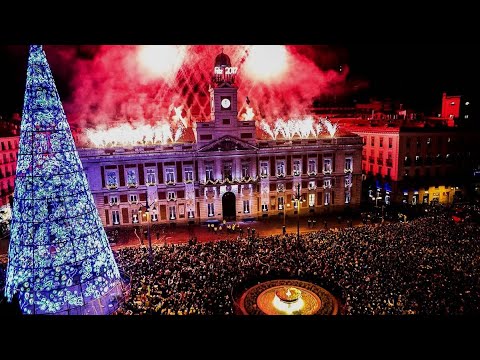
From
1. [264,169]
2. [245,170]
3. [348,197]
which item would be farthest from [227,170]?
[348,197]

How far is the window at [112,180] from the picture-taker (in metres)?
38.7

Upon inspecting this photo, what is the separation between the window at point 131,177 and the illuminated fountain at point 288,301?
932 inches

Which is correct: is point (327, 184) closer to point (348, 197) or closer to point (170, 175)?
point (348, 197)

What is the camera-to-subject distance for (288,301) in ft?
66.5

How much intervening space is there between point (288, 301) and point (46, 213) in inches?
519

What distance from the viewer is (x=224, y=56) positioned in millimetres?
42469

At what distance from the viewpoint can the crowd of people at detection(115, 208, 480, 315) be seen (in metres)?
→ 18.6

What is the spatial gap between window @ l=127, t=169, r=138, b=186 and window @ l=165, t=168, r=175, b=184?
3.38 m

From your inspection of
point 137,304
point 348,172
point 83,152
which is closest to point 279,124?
point 348,172

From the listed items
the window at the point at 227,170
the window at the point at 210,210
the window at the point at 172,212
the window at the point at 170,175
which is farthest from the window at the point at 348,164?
the window at the point at 172,212

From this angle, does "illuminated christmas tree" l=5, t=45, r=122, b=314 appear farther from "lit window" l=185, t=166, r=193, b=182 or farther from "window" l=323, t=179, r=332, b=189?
"window" l=323, t=179, r=332, b=189

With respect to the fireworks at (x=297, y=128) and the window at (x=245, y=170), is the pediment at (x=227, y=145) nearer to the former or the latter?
the window at (x=245, y=170)

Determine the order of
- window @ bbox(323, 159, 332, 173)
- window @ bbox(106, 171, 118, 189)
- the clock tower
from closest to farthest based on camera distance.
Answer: window @ bbox(106, 171, 118, 189) → the clock tower → window @ bbox(323, 159, 332, 173)

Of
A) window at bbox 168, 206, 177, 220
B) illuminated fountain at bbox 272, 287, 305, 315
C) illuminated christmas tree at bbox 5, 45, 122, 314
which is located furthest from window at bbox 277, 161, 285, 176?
illuminated christmas tree at bbox 5, 45, 122, 314
